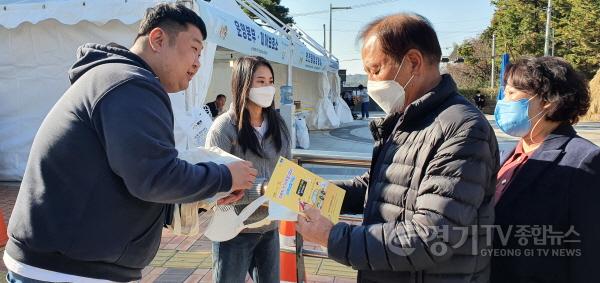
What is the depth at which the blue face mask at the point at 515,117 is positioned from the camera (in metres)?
1.97

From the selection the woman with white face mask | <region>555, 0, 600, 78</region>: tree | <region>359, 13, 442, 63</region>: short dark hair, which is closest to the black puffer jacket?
<region>359, 13, 442, 63</region>: short dark hair

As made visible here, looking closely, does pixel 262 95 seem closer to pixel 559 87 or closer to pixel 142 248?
pixel 142 248

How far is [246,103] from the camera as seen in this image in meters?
2.64

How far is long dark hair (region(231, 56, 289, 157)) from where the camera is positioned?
254 cm

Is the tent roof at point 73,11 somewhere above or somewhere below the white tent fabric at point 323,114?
above

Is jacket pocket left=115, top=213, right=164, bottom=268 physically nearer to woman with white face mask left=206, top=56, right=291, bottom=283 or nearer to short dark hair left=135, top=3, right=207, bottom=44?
short dark hair left=135, top=3, right=207, bottom=44

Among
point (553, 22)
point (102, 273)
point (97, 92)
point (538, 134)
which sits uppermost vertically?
point (553, 22)

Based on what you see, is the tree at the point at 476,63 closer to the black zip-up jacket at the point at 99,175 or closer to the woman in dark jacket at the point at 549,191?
the woman in dark jacket at the point at 549,191

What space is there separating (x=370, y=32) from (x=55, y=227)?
3.87ft

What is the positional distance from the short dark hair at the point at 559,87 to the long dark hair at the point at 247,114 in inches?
54.4

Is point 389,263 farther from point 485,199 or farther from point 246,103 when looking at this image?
point 246,103

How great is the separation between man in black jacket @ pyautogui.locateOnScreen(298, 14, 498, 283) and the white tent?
4.46 m

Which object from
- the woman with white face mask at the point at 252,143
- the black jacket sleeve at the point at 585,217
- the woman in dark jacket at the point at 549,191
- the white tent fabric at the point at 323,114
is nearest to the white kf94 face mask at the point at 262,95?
the woman with white face mask at the point at 252,143

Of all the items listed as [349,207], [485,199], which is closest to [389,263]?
[485,199]
